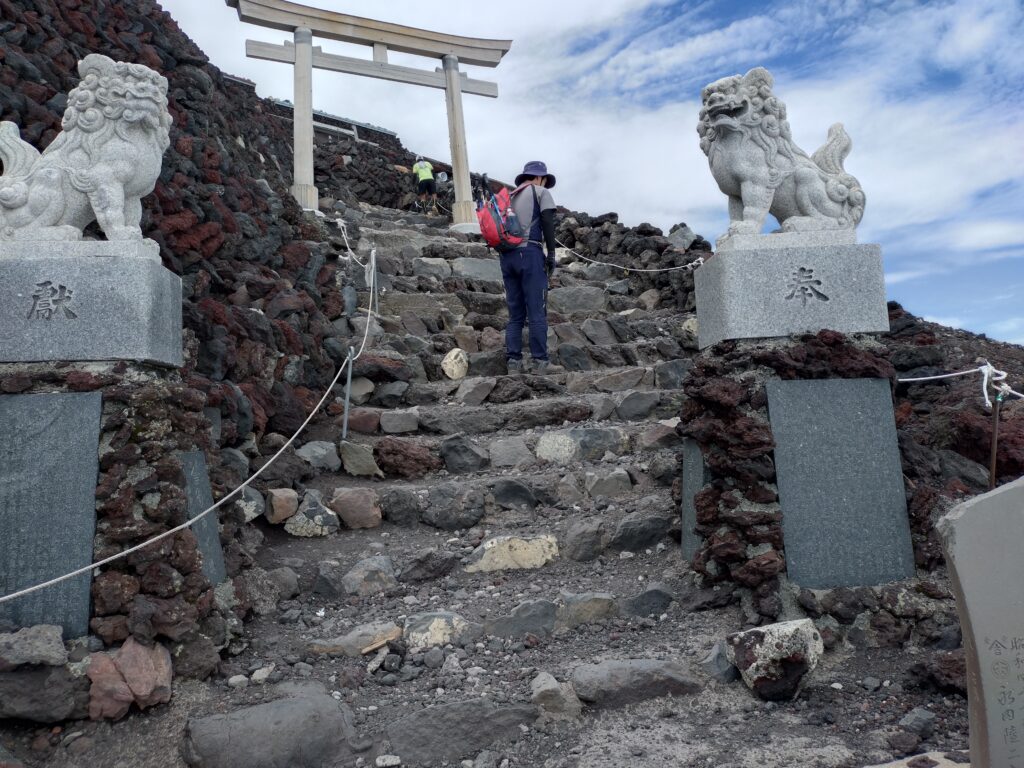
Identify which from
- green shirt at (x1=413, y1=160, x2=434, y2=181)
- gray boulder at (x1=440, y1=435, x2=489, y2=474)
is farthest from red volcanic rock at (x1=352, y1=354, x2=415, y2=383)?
green shirt at (x1=413, y1=160, x2=434, y2=181)

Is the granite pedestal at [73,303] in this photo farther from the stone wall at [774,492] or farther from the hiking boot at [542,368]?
the hiking boot at [542,368]

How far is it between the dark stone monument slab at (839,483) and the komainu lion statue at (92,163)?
3.13 meters

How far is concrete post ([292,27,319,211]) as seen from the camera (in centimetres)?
1048

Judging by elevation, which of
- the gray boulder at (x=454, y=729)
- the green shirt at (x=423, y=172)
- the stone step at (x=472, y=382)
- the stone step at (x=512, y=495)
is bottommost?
the gray boulder at (x=454, y=729)

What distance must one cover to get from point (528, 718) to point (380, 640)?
0.81 metres

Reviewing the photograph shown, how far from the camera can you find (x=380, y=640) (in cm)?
322

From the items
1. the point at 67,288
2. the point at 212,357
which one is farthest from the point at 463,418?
the point at 67,288

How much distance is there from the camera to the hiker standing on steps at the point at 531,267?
5945 mm

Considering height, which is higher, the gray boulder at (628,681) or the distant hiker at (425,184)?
the distant hiker at (425,184)

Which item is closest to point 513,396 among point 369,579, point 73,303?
point 369,579

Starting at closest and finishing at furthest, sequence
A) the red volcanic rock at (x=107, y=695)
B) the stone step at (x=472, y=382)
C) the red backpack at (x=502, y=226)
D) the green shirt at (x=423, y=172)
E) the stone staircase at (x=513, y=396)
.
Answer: the red volcanic rock at (x=107, y=695), the stone staircase at (x=513, y=396), the stone step at (x=472, y=382), the red backpack at (x=502, y=226), the green shirt at (x=423, y=172)

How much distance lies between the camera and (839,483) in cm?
344

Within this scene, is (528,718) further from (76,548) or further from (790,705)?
(76,548)

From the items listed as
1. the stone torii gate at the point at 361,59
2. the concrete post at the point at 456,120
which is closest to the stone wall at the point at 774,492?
the stone torii gate at the point at 361,59
